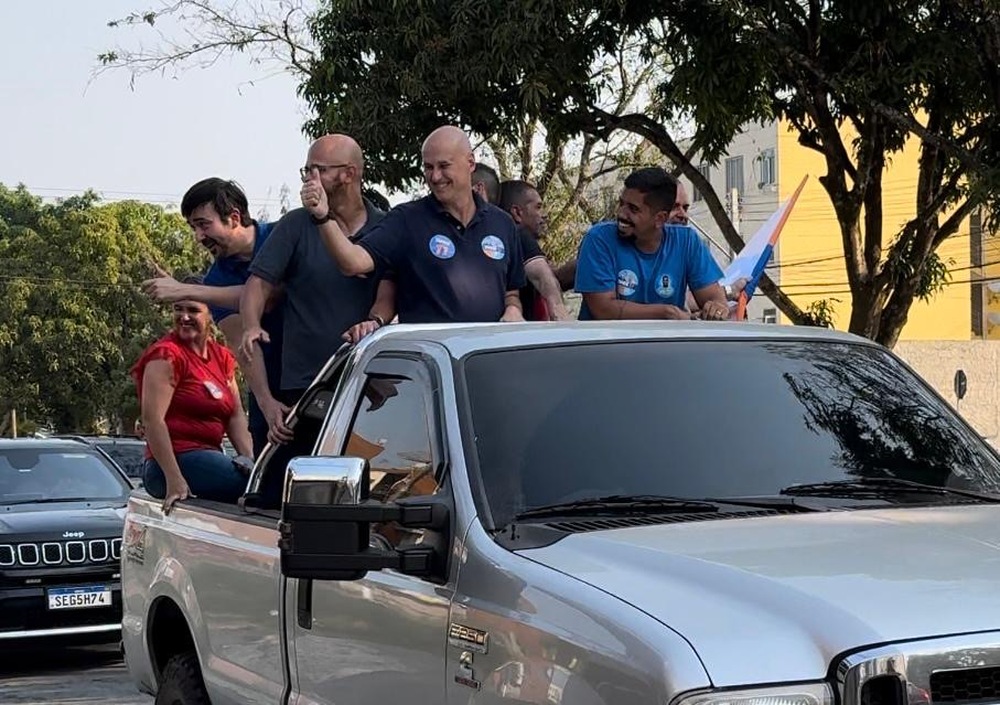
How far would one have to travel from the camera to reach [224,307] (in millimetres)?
7559

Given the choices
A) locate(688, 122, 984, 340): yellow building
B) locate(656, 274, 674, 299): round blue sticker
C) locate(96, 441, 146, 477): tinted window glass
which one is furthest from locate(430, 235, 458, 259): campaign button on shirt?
locate(688, 122, 984, 340): yellow building

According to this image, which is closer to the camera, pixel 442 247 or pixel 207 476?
pixel 442 247

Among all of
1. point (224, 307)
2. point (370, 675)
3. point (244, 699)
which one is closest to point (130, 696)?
point (224, 307)

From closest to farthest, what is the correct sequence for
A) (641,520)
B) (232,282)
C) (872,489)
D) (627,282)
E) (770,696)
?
(770,696), (641,520), (872,489), (627,282), (232,282)

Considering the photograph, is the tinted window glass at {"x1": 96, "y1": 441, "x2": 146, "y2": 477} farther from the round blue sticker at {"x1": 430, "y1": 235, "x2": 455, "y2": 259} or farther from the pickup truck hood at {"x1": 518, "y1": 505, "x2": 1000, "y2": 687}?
the pickup truck hood at {"x1": 518, "y1": 505, "x2": 1000, "y2": 687}

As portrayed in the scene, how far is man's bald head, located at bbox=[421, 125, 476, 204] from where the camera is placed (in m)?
6.41

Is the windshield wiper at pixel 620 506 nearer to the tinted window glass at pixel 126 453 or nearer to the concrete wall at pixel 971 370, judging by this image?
the tinted window glass at pixel 126 453

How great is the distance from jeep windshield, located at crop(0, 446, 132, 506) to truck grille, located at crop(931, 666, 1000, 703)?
425 inches

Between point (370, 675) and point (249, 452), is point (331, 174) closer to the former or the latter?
point (249, 452)

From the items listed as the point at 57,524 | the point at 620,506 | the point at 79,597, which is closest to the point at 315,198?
the point at 620,506

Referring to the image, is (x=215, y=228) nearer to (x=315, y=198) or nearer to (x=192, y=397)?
(x=192, y=397)

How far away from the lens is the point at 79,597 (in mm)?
11984

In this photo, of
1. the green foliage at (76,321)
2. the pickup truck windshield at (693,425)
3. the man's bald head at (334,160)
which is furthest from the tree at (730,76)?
the green foliage at (76,321)

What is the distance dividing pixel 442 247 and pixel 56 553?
6.81 meters
